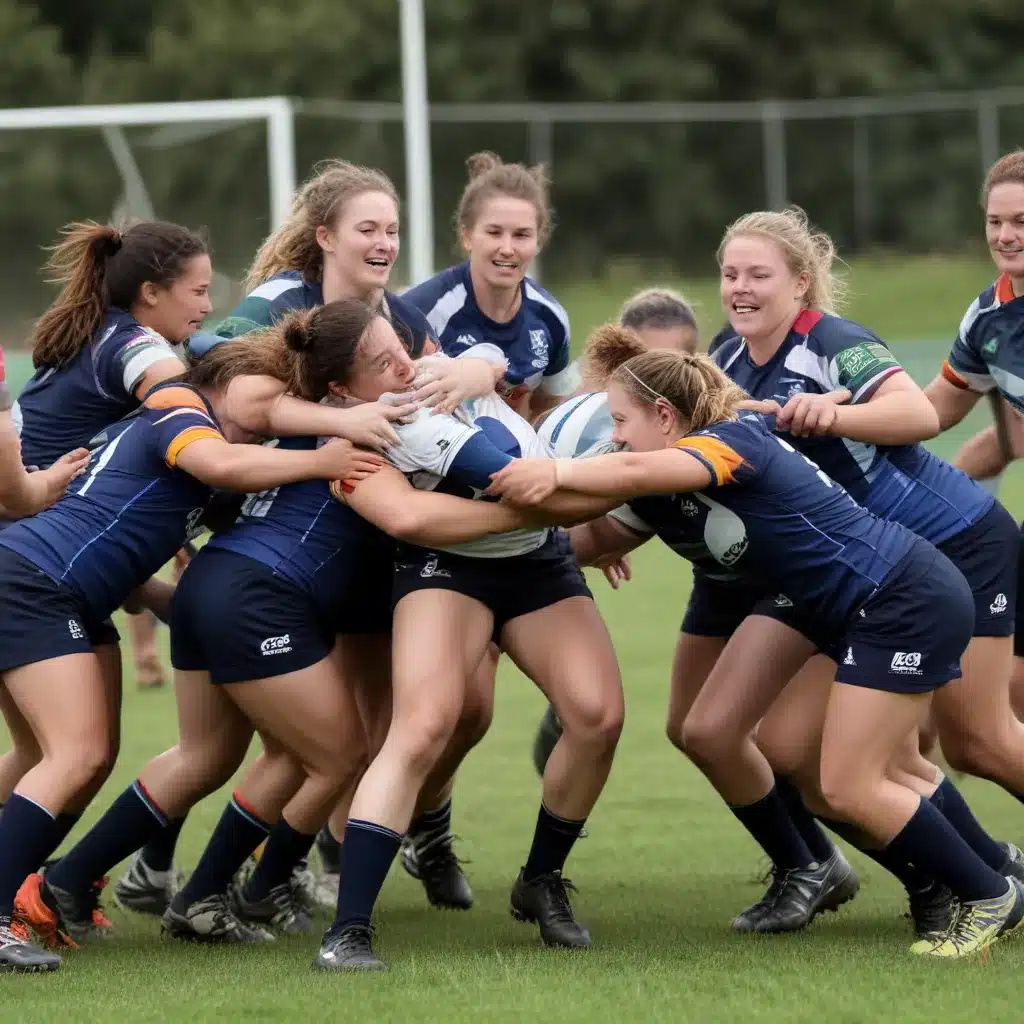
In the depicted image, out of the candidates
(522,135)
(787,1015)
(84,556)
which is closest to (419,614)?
(84,556)

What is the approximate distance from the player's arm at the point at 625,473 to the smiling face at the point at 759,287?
0.71 metres

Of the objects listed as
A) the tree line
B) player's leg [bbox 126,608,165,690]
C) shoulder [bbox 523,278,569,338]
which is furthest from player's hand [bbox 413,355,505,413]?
the tree line

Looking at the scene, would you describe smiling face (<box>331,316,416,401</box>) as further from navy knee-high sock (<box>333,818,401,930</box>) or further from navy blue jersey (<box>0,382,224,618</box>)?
navy knee-high sock (<box>333,818,401,930</box>)

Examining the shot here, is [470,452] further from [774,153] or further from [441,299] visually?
[774,153]

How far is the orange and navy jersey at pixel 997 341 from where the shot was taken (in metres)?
5.64

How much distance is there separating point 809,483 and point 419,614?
110 centimetres

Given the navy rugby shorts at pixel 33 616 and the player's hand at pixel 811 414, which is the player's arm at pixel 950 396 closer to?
the player's hand at pixel 811 414

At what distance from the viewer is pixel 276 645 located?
489cm

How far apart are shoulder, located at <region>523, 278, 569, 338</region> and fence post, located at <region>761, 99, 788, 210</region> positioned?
60.6ft

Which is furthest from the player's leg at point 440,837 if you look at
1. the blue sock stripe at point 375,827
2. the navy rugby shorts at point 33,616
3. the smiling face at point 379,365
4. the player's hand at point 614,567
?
the navy rugby shorts at point 33,616

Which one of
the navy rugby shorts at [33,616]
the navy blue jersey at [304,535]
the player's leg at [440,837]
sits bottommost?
the player's leg at [440,837]

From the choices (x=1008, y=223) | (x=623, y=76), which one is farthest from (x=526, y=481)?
(x=623, y=76)

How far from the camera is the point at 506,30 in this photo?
29516mm

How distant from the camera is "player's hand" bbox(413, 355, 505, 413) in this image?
4883 mm
